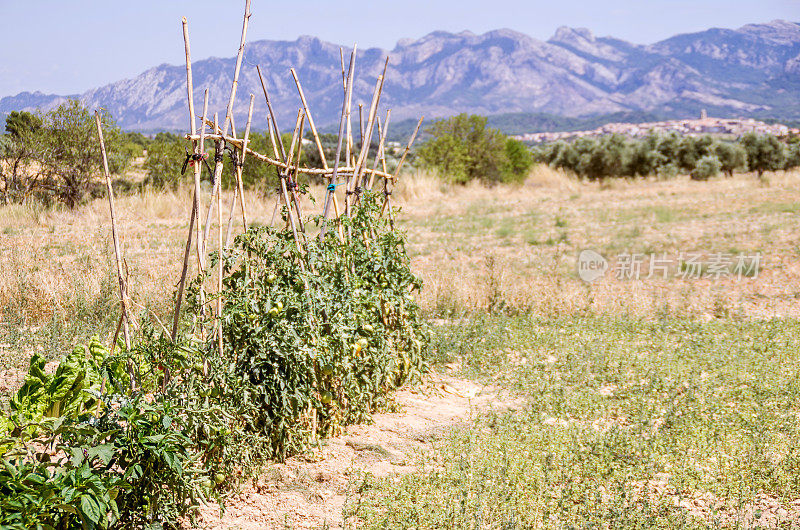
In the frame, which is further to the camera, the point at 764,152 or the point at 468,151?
the point at 764,152

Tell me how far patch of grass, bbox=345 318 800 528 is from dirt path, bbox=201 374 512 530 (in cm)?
13

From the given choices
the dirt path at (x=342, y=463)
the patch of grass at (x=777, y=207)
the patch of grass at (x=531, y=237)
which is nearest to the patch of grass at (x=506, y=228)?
the patch of grass at (x=531, y=237)

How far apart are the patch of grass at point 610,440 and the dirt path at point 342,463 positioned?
0.13 m

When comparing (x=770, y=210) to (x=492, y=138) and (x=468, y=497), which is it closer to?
(x=492, y=138)

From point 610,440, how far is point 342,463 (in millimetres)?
1420

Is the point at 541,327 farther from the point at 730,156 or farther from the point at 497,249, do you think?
the point at 730,156

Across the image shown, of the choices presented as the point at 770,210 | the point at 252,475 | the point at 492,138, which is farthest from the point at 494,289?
the point at 492,138

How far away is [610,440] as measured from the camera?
131 inches

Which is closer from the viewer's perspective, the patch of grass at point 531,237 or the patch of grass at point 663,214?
the patch of grass at point 531,237

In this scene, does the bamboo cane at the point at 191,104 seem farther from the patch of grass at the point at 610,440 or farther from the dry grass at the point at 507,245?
the dry grass at the point at 507,245

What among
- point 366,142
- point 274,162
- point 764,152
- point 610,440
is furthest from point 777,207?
point 274,162

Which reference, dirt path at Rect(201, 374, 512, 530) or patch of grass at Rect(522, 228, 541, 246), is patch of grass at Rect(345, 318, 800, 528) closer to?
dirt path at Rect(201, 374, 512, 530)

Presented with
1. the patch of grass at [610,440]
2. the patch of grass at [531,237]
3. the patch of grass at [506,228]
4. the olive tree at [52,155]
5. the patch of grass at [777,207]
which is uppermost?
the olive tree at [52,155]

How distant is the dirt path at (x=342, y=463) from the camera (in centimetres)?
263
